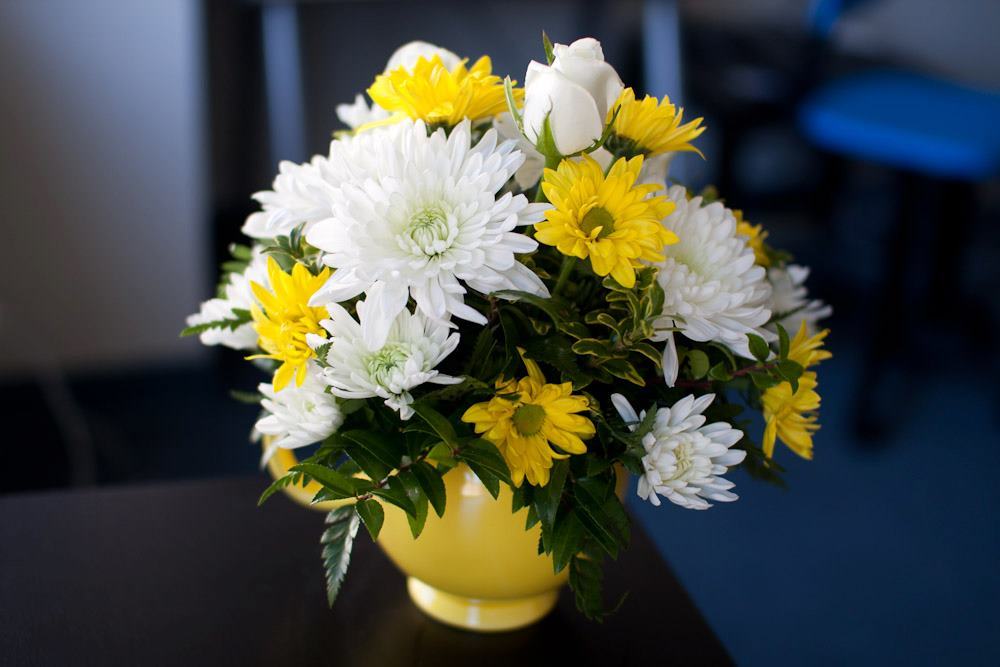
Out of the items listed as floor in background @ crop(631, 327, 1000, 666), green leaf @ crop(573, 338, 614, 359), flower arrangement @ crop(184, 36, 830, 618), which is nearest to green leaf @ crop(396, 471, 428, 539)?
flower arrangement @ crop(184, 36, 830, 618)

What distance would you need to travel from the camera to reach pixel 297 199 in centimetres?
62

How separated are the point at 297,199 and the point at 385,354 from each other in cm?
14

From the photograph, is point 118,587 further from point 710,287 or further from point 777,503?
point 777,503

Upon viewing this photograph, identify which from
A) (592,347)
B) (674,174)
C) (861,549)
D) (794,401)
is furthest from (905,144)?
(592,347)

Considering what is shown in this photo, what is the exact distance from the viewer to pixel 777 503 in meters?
1.86

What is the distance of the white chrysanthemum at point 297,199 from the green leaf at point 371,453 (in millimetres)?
141

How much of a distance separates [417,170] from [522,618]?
361mm

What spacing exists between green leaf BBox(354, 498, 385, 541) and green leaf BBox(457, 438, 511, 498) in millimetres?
58

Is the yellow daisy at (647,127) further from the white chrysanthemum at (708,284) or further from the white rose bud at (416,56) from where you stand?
the white rose bud at (416,56)

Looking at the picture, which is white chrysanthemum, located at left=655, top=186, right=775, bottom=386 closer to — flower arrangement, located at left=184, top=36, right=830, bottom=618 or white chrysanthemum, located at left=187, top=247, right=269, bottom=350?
flower arrangement, located at left=184, top=36, right=830, bottom=618

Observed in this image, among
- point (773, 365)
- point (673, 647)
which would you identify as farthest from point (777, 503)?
point (773, 365)

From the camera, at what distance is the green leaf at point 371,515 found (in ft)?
1.82

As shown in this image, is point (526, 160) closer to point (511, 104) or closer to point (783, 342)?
point (511, 104)

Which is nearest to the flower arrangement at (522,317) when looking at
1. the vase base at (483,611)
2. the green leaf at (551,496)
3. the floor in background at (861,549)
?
the green leaf at (551,496)
